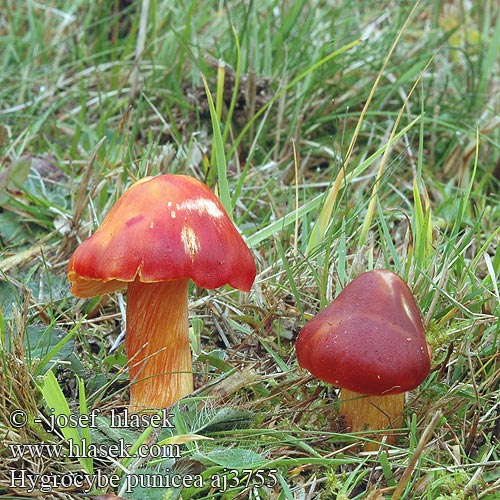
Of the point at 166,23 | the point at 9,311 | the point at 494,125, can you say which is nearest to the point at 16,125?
the point at 166,23

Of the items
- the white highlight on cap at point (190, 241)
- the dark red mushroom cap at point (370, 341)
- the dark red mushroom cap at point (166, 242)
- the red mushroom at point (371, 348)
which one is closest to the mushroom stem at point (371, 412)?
the red mushroom at point (371, 348)

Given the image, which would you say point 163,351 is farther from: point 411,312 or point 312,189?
point 312,189

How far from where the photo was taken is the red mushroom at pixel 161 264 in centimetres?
167

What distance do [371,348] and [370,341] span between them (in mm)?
19

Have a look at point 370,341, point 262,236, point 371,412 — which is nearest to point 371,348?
point 370,341

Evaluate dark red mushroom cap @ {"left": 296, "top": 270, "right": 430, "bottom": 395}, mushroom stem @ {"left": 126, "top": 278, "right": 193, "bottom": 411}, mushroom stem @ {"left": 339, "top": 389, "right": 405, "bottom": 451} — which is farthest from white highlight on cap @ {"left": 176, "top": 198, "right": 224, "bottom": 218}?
mushroom stem @ {"left": 339, "top": 389, "right": 405, "bottom": 451}

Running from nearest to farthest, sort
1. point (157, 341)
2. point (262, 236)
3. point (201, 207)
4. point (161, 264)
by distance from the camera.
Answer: point (161, 264) → point (201, 207) → point (157, 341) → point (262, 236)

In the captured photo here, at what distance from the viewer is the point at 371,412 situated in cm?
188

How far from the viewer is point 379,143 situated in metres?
3.67

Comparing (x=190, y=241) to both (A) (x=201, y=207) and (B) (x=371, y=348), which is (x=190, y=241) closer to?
(A) (x=201, y=207)

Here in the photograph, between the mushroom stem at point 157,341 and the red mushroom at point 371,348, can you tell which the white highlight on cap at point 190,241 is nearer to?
the mushroom stem at point 157,341

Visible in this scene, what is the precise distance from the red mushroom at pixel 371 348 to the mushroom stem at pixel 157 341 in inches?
13.4

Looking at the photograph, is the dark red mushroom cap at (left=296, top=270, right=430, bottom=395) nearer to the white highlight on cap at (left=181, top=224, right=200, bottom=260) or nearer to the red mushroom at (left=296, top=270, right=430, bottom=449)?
the red mushroom at (left=296, top=270, right=430, bottom=449)

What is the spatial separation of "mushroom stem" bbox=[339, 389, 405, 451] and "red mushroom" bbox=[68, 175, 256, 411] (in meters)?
0.41
